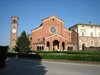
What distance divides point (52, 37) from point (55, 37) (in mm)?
1043

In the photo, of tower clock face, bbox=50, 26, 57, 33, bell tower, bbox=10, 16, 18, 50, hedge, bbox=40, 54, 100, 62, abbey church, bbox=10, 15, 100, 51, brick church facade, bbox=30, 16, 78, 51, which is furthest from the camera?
tower clock face, bbox=50, 26, 57, 33

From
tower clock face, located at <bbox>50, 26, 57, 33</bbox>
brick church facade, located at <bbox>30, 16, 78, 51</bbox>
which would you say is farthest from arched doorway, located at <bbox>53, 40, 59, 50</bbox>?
tower clock face, located at <bbox>50, 26, 57, 33</bbox>

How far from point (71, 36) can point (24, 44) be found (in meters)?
21.9

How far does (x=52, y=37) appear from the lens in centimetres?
5831

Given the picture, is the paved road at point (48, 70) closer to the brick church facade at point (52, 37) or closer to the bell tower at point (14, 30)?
the brick church facade at point (52, 37)

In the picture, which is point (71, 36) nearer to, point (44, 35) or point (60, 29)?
point (60, 29)

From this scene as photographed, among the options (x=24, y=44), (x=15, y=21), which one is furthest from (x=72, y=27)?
(x=24, y=44)

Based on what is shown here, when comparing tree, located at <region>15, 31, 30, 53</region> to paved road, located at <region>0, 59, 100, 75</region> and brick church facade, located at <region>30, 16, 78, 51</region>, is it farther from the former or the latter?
paved road, located at <region>0, 59, 100, 75</region>

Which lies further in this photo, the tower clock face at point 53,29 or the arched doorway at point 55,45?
the tower clock face at point 53,29

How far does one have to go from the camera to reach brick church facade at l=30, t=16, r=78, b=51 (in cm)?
5854

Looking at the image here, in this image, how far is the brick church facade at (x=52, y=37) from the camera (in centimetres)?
5854

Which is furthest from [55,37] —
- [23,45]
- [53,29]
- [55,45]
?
[23,45]

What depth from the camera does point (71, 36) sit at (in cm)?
6638

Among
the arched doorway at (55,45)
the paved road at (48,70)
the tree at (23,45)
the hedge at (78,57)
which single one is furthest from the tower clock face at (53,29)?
the paved road at (48,70)
